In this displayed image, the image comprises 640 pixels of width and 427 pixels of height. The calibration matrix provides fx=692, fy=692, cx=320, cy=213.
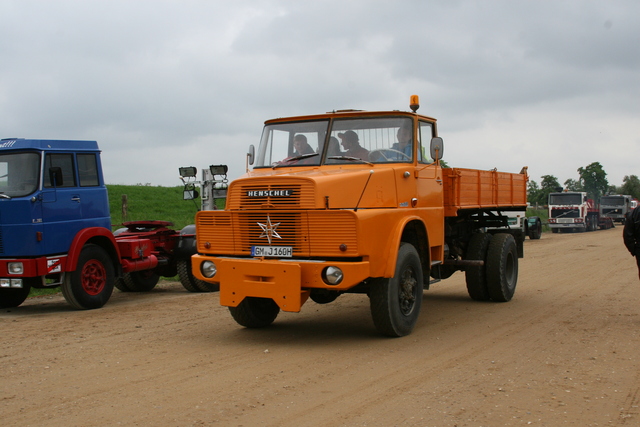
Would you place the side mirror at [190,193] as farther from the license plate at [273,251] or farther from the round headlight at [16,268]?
the license plate at [273,251]

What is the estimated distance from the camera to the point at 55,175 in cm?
1059

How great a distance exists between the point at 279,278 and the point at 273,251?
1.19 feet

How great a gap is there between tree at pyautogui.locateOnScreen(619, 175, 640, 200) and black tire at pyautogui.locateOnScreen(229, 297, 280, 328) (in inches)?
3571

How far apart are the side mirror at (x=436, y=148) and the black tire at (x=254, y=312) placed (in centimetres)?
287

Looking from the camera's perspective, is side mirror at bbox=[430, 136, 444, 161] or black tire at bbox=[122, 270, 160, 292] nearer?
side mirror at bbox=[430, 136, 444, 161]

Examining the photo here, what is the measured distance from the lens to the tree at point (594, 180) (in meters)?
84.2

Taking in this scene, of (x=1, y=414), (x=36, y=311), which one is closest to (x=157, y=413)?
(x=1, y=414)

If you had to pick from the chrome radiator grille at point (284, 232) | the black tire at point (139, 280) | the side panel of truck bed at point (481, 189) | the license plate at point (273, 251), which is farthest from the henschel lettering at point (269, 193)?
the black tire at point (139, 280)

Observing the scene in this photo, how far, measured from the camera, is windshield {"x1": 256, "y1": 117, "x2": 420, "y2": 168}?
8680mm

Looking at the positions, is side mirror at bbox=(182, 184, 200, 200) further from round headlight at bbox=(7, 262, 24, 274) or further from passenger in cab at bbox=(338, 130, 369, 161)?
passenger in cab at bbox=(338, 130, 369, 161)

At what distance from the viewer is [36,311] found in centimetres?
1113

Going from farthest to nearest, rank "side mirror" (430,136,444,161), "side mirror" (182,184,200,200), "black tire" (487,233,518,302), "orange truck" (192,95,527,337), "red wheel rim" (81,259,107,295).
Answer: "side mirror" (182,184,200,200) < "black tire" (487,233,518,302) < "red wheel rim" (81,259,107,295) < "side mirror" (430,136,444,161) < "orange truck" (192,95,527,337)

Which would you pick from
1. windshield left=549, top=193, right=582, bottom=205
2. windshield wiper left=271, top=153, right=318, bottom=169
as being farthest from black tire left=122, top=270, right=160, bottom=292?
windshield left=549, top=193, right=582, bottom=205

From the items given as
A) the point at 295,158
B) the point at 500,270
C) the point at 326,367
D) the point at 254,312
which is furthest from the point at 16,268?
the point at 500,270
